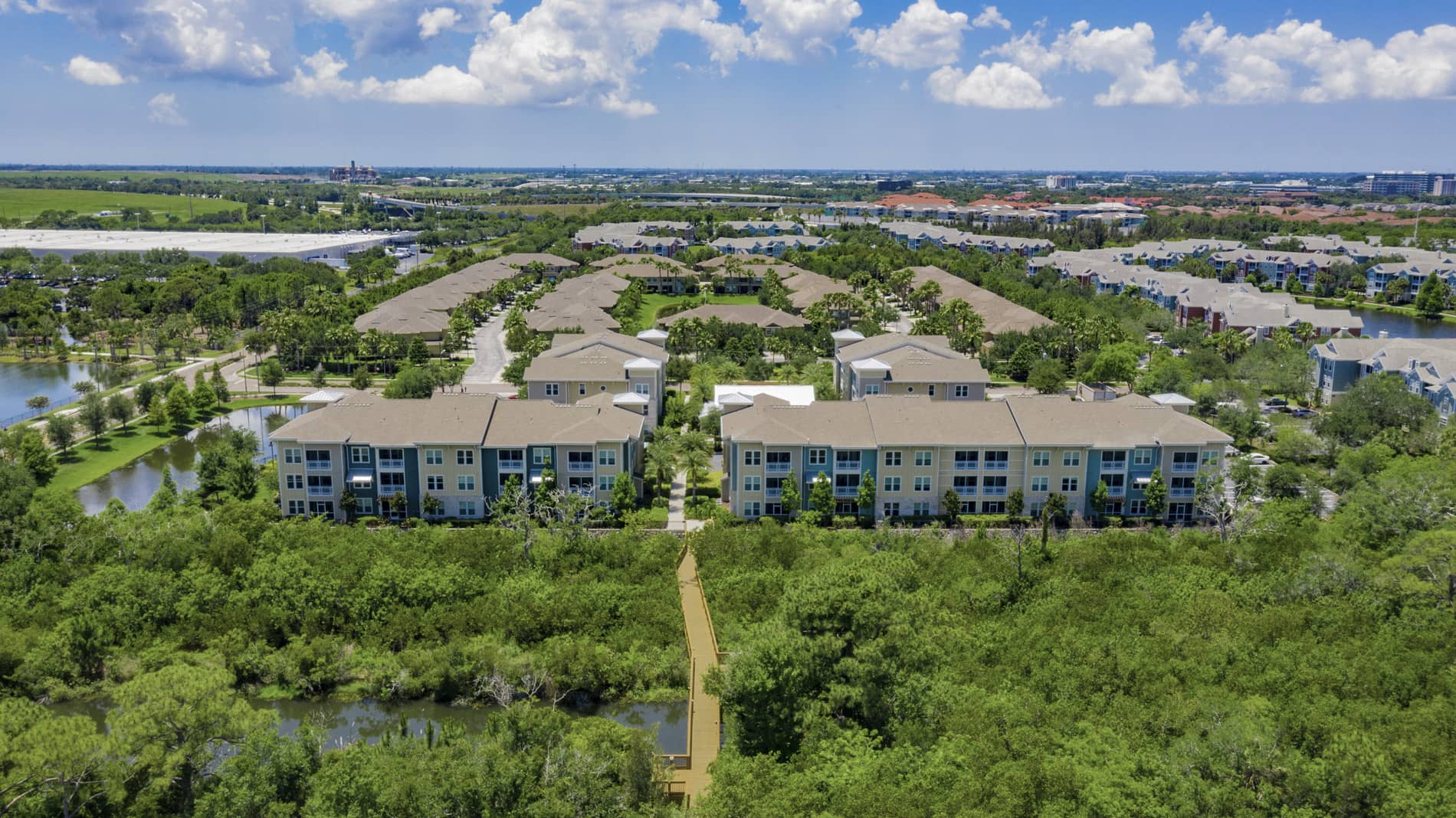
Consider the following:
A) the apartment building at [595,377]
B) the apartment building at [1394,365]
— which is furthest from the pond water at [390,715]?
the apartment building at [1394,365]

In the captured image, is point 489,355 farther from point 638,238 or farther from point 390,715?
point 638,238

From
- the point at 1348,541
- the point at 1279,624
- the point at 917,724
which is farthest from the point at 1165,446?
the point at 917,724

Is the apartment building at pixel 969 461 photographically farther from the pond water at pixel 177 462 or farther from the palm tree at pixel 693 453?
the pond water at pixel 177 462

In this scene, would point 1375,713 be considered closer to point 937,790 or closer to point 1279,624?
point 1279,624

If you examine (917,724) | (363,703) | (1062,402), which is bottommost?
(363,703)

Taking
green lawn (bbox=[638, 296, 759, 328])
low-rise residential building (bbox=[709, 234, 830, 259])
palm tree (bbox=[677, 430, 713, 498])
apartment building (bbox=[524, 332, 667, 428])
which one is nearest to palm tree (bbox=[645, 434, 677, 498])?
palm tree (bbox=[677, 430, 713, 498])

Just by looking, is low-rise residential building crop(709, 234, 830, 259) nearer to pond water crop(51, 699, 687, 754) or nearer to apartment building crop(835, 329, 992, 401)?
apartment building crop(835, 329, 992, 401)

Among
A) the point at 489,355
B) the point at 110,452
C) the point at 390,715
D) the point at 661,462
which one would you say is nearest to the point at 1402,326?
the point at 489,355
